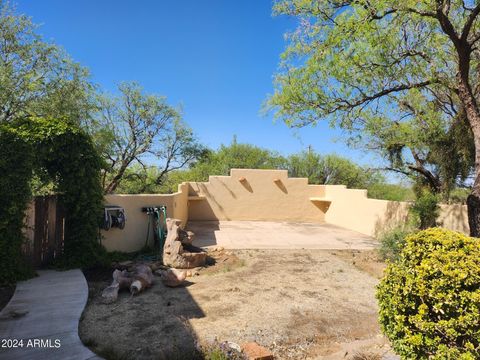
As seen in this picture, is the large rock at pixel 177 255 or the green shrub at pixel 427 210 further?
the green shrub at pixel 427 210

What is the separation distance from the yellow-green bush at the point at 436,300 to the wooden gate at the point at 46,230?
607cm

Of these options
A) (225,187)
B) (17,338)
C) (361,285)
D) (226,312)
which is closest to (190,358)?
(226,312)

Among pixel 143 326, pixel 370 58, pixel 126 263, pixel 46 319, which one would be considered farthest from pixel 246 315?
pixel 370 58

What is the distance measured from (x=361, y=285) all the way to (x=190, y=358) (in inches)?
167

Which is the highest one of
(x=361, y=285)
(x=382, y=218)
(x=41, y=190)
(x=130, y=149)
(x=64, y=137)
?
(x=130, y=149)

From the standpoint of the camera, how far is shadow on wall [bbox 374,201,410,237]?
11047mm

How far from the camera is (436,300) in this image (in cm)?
297

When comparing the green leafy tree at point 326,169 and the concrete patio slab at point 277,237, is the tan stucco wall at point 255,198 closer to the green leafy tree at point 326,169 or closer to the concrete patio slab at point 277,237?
the concrete patio slab at point 277,237

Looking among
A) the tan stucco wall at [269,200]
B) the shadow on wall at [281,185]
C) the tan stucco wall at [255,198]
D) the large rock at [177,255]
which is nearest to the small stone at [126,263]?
the large rock at [177,255]

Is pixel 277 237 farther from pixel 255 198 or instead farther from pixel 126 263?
pixel 126 263

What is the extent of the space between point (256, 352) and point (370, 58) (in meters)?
7.63

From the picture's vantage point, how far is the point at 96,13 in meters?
9.89

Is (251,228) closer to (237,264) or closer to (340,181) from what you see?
(237,264)

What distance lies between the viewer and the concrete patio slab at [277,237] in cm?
1030
